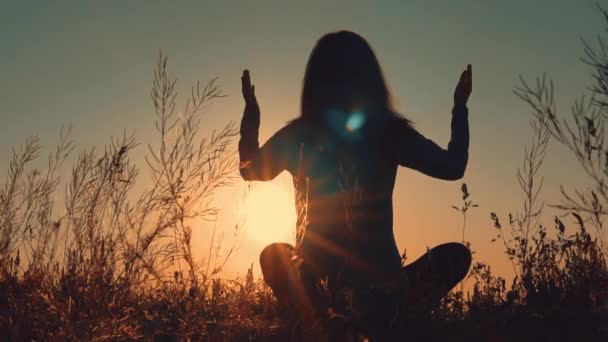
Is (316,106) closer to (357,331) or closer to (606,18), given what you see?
(357,331)

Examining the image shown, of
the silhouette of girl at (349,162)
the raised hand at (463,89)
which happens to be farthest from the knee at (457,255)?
the raised hand at (463,89)

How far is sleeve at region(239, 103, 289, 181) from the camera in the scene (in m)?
3.58

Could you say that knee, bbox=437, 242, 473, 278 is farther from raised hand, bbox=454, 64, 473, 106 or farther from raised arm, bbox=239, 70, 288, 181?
raised arm, bbox=239, 70, 288, 181

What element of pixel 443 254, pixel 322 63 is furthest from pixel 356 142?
pixel 443 254

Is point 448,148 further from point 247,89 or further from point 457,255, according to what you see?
point 247,89

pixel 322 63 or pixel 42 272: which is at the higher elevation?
pixel 322 63

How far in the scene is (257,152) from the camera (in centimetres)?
366

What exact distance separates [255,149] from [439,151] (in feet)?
3.38

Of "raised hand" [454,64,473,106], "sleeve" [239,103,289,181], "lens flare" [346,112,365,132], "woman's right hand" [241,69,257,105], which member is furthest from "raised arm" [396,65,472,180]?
"woman's right hand" [241,69,257,105]

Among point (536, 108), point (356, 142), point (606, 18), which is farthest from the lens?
point (356, 142)

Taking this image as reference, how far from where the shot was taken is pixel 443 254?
3.86 meters

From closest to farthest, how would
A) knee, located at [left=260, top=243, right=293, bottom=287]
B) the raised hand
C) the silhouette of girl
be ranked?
1. the silhouette of girl
2. the raised hand
3. knee, located at [left=260, top=243, right=293, bottom=287]

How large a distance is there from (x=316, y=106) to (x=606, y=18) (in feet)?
6.08

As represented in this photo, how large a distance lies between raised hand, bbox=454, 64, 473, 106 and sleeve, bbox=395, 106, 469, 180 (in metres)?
0.04
